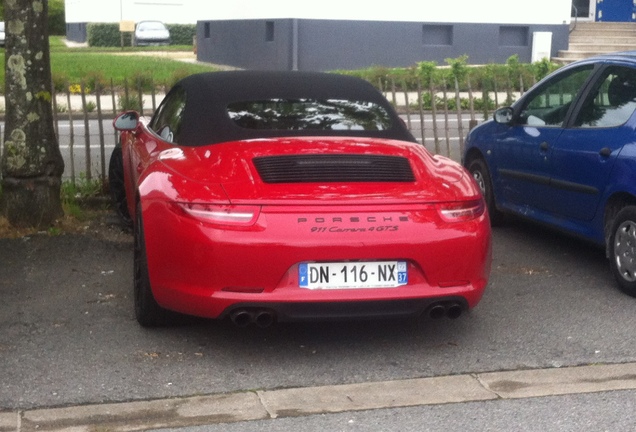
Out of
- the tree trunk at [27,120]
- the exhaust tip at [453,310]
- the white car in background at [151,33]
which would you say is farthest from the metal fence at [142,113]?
the white car in background at [151,33]

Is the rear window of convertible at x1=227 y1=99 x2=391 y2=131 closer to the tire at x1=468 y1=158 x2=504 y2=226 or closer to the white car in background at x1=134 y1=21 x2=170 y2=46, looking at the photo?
the tire at x1=468 y1=158 x2=504 y2=226

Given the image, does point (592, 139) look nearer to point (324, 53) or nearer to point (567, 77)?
point (567, 77)

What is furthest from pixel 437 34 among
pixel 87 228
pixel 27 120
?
pixel 27 120

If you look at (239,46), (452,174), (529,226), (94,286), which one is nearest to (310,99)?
(452,174)

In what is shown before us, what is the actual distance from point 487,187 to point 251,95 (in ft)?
9.70

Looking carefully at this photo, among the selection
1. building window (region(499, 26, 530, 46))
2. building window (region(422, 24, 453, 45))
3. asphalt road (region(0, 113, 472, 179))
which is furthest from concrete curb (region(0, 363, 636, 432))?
building window (region(499, 26, 530, 46))

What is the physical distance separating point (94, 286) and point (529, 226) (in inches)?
153

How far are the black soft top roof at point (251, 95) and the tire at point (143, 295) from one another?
0.64 meters

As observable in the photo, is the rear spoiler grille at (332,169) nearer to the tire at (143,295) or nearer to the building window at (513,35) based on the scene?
the tire at (143,295)

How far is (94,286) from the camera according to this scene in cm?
712

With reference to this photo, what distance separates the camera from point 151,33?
5484 centimetres

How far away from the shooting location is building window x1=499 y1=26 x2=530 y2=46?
31.9 m

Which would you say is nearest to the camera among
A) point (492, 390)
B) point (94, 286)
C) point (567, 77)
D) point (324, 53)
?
point (492, 390)

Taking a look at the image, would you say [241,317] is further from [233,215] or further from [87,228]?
[87,228]
